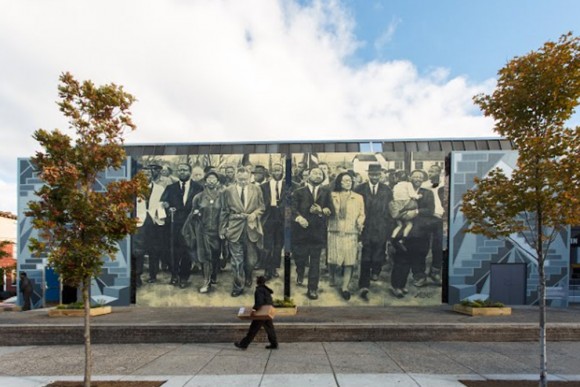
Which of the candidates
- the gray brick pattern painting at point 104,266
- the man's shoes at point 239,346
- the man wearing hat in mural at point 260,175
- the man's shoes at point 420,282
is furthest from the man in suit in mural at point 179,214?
the man's shoes at point 420,282

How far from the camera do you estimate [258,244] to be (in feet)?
48.3

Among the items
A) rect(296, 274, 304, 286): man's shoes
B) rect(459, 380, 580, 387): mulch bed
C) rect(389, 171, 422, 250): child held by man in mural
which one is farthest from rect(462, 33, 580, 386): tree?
rect(296, 274, 304, 286): man's shoes

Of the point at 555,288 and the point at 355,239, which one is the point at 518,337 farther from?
the point at 555,288

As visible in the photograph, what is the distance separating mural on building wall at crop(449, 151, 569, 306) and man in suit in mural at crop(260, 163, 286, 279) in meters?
7.50

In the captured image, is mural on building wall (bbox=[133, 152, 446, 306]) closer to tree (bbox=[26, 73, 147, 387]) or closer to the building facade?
the building facade

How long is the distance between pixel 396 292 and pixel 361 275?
1642 mm

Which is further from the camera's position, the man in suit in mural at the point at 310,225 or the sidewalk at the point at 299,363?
the man in suit in mural at the point at 310,225

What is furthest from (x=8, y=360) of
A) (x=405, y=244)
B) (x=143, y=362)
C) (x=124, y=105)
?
(x=405, y=244)

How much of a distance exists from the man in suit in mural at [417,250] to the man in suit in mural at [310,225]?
Answer: 3.37 meters

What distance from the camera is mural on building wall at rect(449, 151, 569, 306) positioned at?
14.3 metres

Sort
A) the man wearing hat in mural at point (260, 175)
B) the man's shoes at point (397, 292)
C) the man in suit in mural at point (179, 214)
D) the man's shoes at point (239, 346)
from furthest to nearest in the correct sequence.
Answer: the man wearing hat in mural at point (260, 175) → the man in suit in mural at point (179, 214) → the man's shoes at point (397, 292) → the man's shoes at point (239, 346)

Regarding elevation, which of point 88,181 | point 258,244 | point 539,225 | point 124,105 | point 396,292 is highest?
point 124,105

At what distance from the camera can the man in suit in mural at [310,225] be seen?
14555 mm

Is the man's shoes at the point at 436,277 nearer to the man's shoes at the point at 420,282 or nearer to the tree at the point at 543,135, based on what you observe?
the man's shoes at the point at 420,282
